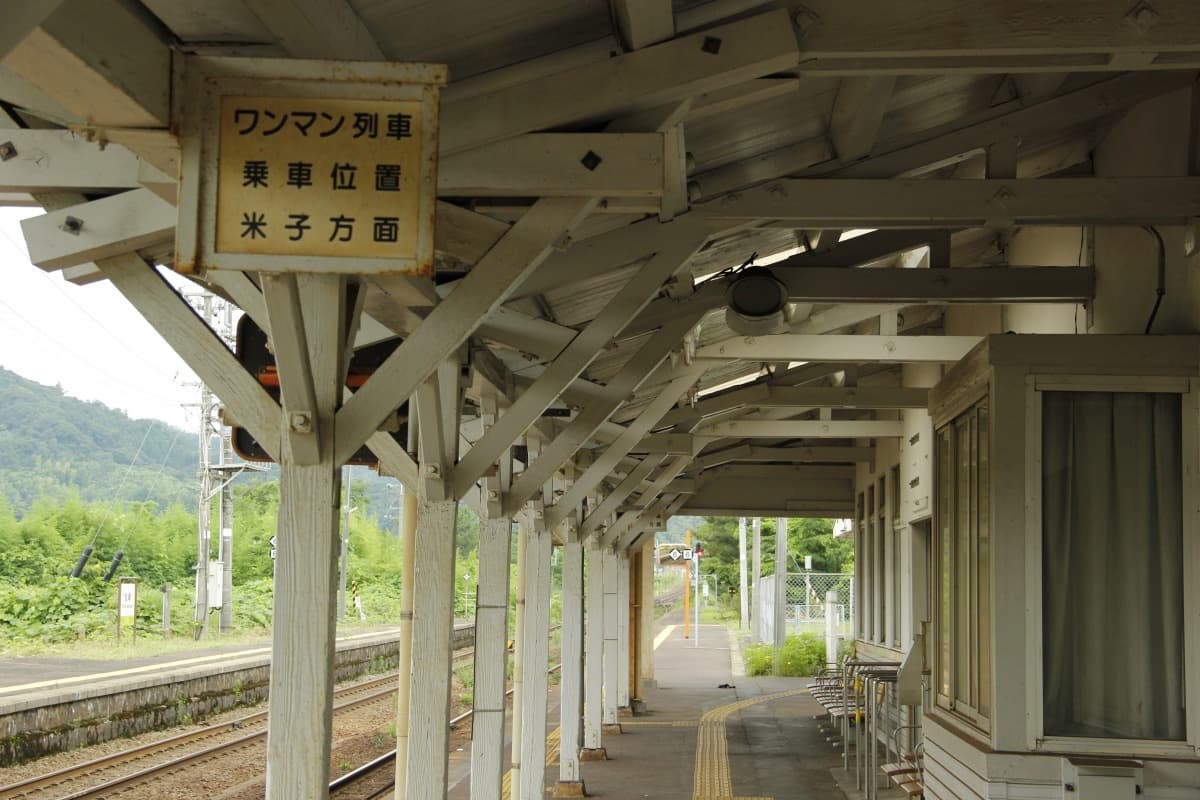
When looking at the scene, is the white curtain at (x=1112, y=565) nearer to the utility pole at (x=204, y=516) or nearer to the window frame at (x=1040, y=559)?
the window frame at (x=1040, y=559)

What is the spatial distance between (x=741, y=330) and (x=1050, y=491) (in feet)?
5.64

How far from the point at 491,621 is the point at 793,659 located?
20.7 metres

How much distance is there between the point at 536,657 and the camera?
29.3ft

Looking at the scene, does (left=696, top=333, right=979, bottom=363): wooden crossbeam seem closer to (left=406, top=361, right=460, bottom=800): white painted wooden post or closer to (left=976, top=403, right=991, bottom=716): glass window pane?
(left=976, top=403, right=991, bottom=716): glass window pane

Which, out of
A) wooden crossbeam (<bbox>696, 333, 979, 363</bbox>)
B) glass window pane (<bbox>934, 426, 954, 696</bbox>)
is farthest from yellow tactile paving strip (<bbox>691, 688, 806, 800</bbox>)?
glass window pane (<bbox>934, 426, 954, 696</bbox>)

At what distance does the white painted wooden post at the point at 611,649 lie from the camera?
51.9 feet

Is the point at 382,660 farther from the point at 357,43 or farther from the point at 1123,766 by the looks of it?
the point at 357,43

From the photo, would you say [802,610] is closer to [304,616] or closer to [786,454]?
Result: [786,454]

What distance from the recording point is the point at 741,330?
269 inches

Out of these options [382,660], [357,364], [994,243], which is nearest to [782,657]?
[382,660]

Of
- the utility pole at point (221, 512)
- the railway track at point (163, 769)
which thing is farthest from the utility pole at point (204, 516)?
the railway track at point (163, 769)

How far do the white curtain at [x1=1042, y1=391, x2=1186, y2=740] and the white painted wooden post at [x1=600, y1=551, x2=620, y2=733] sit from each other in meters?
9.89

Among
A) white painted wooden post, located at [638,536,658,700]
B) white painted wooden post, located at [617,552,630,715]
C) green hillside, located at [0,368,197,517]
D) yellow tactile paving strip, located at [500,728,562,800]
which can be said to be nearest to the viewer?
yellow tactile paving strip, located at [500,728,562,800]

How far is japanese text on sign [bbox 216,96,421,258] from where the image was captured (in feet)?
10.1
